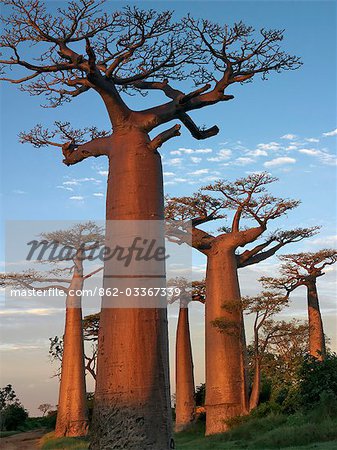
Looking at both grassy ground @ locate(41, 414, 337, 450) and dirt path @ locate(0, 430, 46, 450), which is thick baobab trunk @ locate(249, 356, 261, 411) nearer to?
grassy ground @ locate(41, 414, 337, 450)

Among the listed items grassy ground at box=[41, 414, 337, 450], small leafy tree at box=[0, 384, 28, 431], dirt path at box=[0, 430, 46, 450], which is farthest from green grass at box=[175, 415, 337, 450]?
small leafy tree at box=[0, 384, 28, 431]

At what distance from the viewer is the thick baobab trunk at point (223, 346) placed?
1228 cm

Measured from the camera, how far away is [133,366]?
496 centimetres

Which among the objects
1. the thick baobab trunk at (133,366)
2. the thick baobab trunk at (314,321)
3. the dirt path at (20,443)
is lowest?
the dirt path at (20,443)

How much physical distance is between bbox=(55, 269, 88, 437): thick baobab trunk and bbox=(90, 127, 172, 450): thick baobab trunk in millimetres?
8229

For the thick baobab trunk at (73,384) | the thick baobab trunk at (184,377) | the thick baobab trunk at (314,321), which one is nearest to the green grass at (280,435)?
the thick baobab trunk at (73,384)

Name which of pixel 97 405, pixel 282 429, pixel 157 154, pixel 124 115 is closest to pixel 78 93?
pixel 124 115

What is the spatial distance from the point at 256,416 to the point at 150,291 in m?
7.40

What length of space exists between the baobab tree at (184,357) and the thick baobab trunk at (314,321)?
2.88 m

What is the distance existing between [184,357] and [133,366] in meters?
11.3

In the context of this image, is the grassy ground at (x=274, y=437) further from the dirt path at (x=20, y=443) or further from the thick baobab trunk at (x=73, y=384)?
the dirt path at (x=20, y=443)

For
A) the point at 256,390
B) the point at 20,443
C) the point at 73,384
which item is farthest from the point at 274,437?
the point at 20,443

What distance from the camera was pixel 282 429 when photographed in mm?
8875

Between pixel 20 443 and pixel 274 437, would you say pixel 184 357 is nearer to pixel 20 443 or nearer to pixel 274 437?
pixel 20 443
